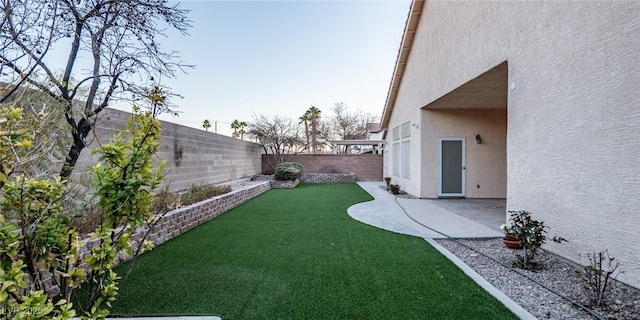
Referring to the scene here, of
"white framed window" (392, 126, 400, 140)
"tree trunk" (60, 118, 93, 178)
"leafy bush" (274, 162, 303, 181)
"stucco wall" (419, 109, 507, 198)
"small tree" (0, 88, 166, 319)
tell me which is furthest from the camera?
"leafy bush" (274, 162, 303, 181)

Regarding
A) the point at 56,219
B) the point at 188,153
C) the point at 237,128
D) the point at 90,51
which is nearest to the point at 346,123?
the point at 237,128

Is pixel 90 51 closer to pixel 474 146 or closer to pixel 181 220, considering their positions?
pixel 181 220

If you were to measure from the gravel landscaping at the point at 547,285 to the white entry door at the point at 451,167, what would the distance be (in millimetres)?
5824

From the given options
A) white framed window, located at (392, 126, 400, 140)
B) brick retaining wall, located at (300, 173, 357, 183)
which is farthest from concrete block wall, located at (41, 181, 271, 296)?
brick retaining wall, located at (300, 173, 357, 183)

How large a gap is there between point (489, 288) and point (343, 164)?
52.0ft

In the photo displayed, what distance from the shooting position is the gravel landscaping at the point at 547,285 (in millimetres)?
2988

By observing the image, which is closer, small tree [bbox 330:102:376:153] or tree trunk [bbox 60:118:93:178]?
tree trunk [bbox 60:118:93:178]

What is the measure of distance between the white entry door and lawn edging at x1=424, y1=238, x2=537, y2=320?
610 centimetres

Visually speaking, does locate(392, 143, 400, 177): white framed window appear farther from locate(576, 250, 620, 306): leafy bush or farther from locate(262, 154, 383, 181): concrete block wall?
locate(576, 250, 620, 306): leafy bush

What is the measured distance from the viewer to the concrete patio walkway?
6191mm

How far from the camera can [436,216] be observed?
7.70 m

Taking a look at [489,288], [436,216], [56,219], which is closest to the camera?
[56,219]

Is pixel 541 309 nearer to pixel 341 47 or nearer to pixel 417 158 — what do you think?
pixel 417 158

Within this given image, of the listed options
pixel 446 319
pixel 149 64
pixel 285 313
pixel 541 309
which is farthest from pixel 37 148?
pixel 541 309
